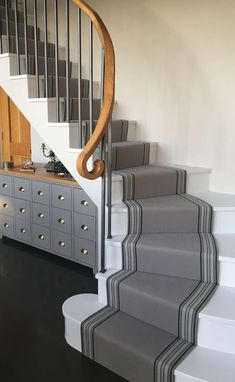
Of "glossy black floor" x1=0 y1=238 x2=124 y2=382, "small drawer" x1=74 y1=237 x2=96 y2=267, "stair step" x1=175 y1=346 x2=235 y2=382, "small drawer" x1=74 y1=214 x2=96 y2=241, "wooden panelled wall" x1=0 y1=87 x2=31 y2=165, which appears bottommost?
"glossy black floor" x1=0 y1=238 x2=124 y2=382

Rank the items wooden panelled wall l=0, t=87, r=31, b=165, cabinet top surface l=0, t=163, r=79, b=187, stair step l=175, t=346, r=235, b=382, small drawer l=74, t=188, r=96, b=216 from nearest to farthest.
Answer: stair step l=175, t=346, r=235, b=382 → small drawer l=74, t=188, r=96, b=216 → cabinet top surface l=0, t=163, r=79, b=187 → wooden panelled wall l=0, t=87, r=31, b=165

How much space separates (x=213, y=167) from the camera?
2.89m

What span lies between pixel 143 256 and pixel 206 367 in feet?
2.31

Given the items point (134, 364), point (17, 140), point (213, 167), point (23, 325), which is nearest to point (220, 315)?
point (134, 364)

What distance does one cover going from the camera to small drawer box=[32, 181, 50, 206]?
3240 millimetres

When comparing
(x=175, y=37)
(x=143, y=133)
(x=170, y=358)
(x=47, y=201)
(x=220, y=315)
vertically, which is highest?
(x=175, y=37)

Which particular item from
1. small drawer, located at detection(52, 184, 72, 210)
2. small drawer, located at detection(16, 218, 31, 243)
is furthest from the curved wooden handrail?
small drawer, located at detection(16, 218, 31, 243)

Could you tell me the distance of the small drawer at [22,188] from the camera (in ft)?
11.2

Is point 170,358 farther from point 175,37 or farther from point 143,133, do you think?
point 175,37

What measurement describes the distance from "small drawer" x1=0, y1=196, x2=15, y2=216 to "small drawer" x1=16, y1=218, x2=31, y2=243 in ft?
0.44

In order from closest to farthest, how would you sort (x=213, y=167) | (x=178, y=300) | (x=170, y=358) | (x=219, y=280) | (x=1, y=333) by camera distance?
(x=170, y=358), (x=178, y=300), (x=219, y=280), (x=1, y=333), (x=213, y=167)

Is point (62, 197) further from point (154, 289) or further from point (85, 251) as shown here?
point (154, 289)

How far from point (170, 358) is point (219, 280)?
0.55 metres

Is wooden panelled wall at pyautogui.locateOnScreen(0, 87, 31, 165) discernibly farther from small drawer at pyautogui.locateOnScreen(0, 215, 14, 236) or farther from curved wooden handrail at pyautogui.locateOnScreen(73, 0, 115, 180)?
curved wooden handrail at pyautogui.locateOnScreen(73, 0, 115, 180)
